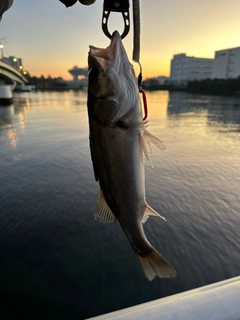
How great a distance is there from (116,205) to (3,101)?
1610 inches

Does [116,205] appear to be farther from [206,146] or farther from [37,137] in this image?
[37,137]

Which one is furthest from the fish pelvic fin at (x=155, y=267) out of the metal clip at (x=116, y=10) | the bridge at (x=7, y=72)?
the bridge at (x=7, y=72)

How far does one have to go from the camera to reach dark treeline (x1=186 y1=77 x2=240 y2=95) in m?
66.2

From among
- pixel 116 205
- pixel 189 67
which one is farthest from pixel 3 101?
pixel 189 67

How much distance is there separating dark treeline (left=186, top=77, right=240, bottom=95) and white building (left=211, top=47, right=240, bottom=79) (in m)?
13.4

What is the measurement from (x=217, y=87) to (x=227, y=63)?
23.5 metres

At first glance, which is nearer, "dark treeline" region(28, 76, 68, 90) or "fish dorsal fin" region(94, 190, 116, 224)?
"fish dorsal fin" region(94, 190, 116, 224)

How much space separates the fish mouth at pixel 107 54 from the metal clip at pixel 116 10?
22 cm

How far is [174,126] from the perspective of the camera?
→ 2112 cm

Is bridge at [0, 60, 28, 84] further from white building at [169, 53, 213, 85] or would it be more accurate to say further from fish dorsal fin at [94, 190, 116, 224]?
white building at [169, 53, 213, 85]

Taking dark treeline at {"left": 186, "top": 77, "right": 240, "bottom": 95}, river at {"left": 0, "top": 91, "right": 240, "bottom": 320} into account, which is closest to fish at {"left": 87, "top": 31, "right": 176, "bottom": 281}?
river at {"left": 0, "top": 91, "right": 240, "bottom": 320}

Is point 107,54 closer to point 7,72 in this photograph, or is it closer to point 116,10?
point 116,10

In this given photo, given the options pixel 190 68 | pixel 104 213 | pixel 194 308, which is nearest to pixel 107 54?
pixel 104 213

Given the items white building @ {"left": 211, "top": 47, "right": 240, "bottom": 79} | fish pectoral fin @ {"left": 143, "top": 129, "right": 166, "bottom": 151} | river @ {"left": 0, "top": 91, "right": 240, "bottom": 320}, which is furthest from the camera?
white building @ {"left": 211, "top": 47, "right": 240, "bottom": 79}
